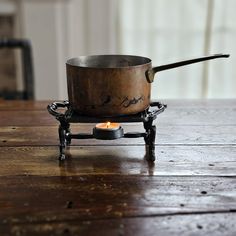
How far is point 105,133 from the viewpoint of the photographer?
940mm

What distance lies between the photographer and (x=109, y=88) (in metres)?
0.87

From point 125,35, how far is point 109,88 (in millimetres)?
1911

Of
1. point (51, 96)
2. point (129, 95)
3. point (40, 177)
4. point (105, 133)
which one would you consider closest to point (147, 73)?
point (129, 95)

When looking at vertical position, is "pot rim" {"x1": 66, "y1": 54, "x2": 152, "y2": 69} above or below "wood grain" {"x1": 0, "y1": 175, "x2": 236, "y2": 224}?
above

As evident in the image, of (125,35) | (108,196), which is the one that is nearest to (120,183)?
(108,196)

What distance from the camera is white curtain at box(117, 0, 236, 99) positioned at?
8.72 feet

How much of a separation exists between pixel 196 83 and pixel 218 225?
224cm

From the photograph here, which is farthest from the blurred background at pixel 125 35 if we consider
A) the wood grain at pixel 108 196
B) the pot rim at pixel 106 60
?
the wood grain at pixel 108 196

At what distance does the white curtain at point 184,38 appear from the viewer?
8.72ft

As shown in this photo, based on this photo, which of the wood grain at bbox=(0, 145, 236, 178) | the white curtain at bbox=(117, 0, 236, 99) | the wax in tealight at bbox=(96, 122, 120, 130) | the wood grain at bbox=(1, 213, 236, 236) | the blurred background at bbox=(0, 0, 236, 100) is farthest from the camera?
the white curtain at bbox=(117, 0, 236, 99)

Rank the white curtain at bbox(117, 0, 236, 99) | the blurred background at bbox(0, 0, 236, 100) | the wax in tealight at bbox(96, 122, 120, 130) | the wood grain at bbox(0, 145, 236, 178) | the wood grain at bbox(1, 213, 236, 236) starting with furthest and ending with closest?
the white curtain at bbox(117, 0, 236, 99)
the blurred background at bbox(0, 0, 236, 100)
the wax in tealight at bbox(96, 122, 120, 130)
the wood grain at bbox(0, 145, 236, 178)
the wood grain at bbox(1, 213, 236, 236)

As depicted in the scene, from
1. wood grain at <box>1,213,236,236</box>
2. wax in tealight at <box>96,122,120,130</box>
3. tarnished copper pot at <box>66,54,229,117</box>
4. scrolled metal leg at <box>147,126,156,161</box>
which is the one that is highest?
tarnished copper pot at <box>66,54,229,117</box>

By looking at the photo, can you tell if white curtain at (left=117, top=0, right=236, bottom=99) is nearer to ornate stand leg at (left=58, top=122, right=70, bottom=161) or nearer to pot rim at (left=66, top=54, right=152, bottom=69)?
pot rim at (left=66, top=54, right=152, bottom=69)

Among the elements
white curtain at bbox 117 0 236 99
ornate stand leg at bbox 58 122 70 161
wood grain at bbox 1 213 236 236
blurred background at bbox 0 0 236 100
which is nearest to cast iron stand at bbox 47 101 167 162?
ornate stand leg at bbox 58 122 70 161
